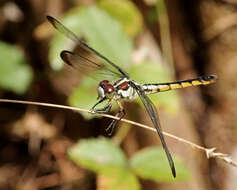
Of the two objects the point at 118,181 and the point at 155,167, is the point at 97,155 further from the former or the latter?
the point at 155,167

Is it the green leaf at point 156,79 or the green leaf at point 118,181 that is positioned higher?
the green leaf at point 156,79

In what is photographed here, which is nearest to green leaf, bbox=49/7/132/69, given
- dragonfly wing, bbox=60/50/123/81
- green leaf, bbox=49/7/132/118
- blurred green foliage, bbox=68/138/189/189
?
green leaf, bbox=49/7/132/118

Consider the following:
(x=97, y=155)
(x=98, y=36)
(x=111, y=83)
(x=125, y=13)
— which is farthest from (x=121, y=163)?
(x=125, y=13)

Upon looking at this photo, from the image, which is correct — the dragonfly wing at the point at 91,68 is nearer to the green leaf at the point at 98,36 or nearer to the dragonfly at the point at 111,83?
the dragonfly at the point at 111,83

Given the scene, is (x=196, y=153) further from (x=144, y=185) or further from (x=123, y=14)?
(x=123, y=14)

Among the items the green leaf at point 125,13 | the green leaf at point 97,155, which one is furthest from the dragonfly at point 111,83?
the green leaf at point 125,13

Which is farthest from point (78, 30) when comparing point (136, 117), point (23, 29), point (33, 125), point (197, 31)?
point (197, 31)
